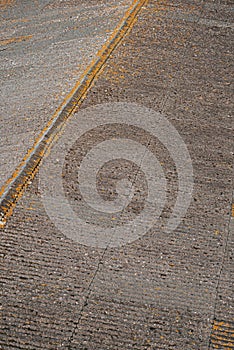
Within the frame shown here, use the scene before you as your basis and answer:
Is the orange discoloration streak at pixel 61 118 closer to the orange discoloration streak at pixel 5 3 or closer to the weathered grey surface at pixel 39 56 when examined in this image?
the weathered grey surface at pixel 39 56

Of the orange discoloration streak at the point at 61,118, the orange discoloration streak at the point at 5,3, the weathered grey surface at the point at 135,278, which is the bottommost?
the weathered grey surface at the point at 135,278

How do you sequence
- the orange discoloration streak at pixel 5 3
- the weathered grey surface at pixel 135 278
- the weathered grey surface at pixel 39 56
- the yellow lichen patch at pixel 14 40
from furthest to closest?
1. the orange discoloration streak at pixel 5 3
2. the yellow lichen patch at pixel 14 40
3. the weathered grey surface at pixel 39 56
4. the weathered grey surface at pixel 135 278

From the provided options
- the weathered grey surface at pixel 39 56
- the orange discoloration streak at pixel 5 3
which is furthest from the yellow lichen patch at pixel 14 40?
the orange discoloration streak at pixel 5 3

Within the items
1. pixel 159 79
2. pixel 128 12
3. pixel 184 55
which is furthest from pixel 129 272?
pixel 128 12

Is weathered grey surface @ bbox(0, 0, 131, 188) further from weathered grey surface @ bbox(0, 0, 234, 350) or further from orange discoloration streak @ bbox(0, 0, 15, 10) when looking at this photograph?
weathered grey surface @ bbox(0, 0, 234, 350)

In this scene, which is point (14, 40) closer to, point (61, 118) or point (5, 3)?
point (5, 3)

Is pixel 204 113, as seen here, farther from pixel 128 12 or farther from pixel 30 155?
pixel 128 12

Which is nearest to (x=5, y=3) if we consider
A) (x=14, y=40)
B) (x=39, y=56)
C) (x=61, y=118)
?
(x=14, y=40)

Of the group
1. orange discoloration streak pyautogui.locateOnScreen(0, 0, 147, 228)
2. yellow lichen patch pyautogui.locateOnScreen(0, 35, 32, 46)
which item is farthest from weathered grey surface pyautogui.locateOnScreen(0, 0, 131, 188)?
orange discoloration streak pyautogui.locateOnScreen(0, 0, 147, 228)
